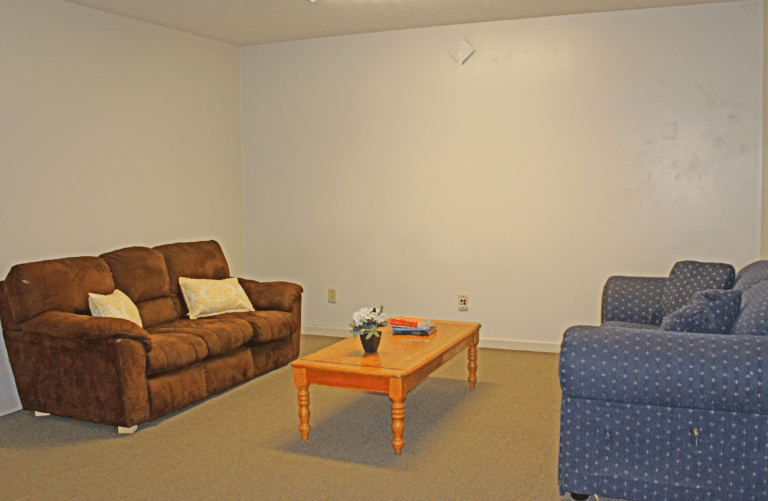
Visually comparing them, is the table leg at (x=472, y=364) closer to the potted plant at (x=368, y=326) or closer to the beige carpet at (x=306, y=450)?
the beige carpet at (x=306, y=450)

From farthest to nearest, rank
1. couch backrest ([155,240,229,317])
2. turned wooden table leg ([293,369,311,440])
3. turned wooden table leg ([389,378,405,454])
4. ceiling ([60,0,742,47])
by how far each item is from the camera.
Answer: couch backrest ([155,240,229,317]) < ceiling ([60,0,742,47]) < turned wooden table leg ([293,369,311,440]) < turned wooden table leg ([389,378,405,454])

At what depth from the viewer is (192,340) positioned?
4012mm

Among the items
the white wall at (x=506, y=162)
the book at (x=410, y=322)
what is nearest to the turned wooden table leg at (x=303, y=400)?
the book at (x=410, y=322)

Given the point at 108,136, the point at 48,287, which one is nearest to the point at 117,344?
the point at 48,287

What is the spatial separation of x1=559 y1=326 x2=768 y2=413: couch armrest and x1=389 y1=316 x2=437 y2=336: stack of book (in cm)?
157

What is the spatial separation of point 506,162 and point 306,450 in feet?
9.81

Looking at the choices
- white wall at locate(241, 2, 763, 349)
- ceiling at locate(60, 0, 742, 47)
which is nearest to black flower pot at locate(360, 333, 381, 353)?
white wall at locate(241, 2, 763, 349)

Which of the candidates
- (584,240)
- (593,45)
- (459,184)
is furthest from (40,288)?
(593,45)

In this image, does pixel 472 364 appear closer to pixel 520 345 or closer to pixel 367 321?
pixel 367 321

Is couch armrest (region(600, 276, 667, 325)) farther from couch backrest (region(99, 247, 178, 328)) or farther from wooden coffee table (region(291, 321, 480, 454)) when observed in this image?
couch backrest (region(99, 247, 178, 328))

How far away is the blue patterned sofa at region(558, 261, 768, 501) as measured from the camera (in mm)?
2443

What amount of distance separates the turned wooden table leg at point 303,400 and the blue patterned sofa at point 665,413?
135 centimetres

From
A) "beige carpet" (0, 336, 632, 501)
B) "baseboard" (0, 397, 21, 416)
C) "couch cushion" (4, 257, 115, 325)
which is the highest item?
"couch cushion" (4, 257, 115, 325)

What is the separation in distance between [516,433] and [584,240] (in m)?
2.17
